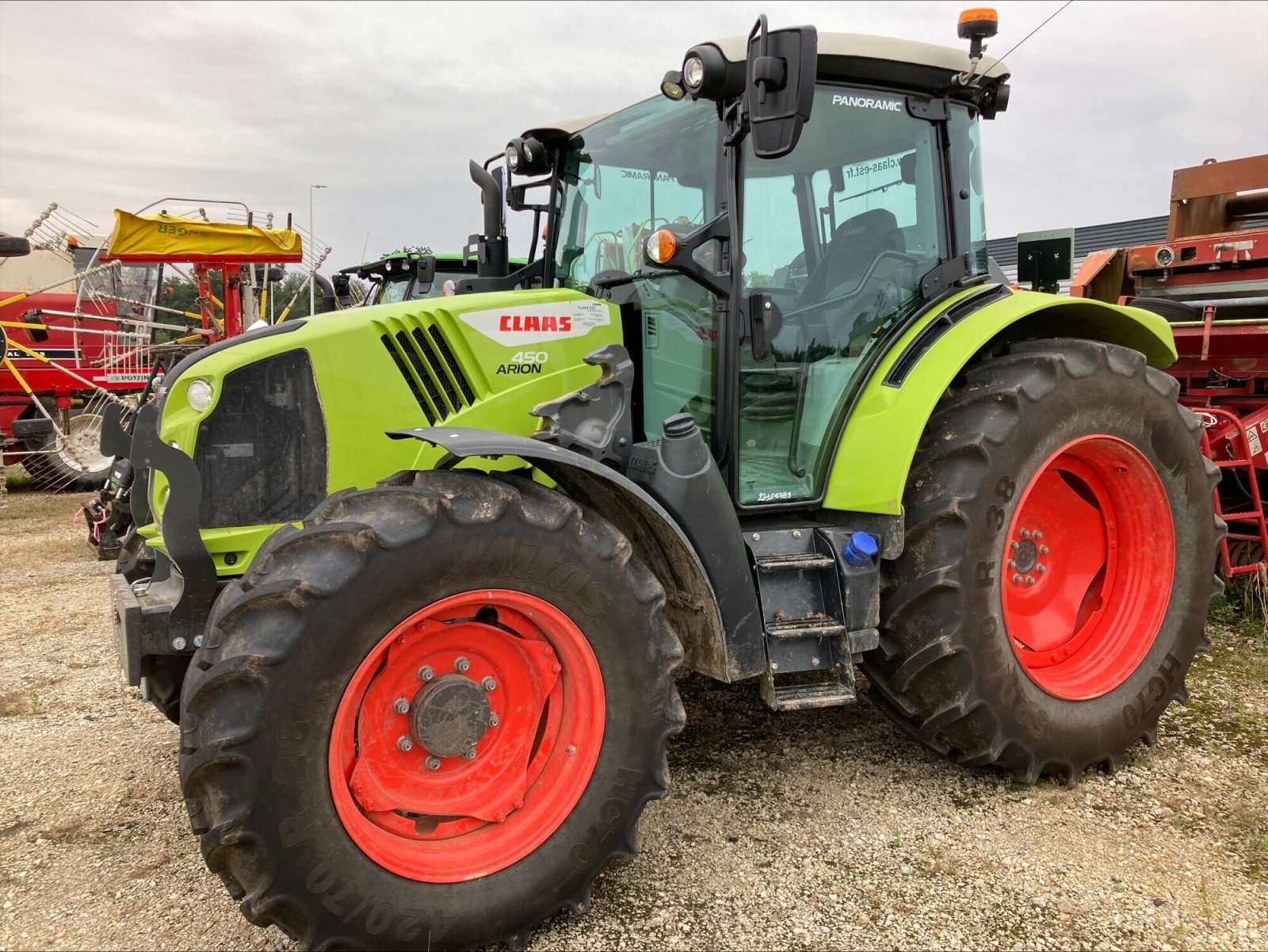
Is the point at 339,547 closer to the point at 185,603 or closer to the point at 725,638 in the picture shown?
the point at 185,603

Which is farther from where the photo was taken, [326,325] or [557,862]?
[326,325]

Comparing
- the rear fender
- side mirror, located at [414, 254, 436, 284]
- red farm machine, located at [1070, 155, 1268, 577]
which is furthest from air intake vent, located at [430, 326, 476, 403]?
side mirror, located at [414, 254, 436, 284]

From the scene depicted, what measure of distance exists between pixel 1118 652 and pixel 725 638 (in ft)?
5.61

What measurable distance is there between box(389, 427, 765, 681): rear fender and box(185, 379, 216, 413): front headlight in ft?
2.07

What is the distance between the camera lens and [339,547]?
2287 mm

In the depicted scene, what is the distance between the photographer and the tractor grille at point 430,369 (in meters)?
3.01

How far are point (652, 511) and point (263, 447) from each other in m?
1.23

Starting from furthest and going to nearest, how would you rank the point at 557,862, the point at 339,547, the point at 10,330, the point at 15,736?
the point at 10,330
the point at 15,736
the point at 557,862
the point at 339,547

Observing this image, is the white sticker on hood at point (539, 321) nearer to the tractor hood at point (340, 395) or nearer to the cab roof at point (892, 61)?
the tractor hood at point (340, 395)

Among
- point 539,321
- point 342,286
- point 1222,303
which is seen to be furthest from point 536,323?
point 342,286

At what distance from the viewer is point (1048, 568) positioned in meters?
3.70

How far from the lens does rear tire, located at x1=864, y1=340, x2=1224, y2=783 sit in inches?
123

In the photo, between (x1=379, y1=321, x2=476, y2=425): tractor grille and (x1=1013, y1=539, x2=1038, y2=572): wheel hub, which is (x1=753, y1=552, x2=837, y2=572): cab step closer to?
(x1=1013, y1=539, x2=1038, y2=572): wheel hub

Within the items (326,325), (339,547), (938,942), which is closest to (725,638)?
(938,942)
